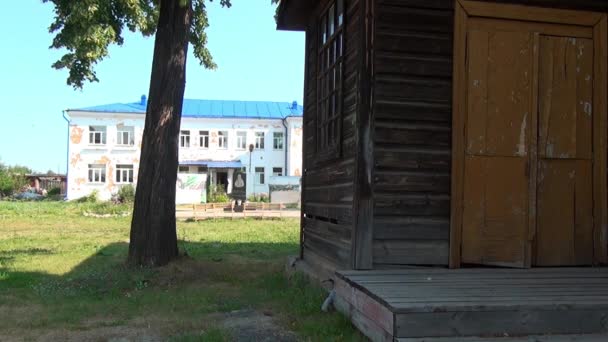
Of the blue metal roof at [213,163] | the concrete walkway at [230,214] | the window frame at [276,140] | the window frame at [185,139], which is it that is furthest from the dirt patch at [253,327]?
the window frame at [185,139]

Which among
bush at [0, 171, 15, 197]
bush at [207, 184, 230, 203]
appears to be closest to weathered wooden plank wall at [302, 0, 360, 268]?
bush at [207, 184, 230, 203]

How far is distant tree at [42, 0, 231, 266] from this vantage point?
30.8 feet

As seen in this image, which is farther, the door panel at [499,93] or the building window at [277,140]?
the building window at [277,140]

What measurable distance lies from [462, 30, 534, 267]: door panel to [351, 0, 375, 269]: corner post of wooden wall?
3.22ft

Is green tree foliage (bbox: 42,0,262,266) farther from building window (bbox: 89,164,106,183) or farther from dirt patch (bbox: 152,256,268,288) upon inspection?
building window (bbox: 89,164,106,183)

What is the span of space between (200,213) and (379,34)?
20651 mm

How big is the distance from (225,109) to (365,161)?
42.5 meters

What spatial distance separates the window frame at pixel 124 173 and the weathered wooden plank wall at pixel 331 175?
3795cm

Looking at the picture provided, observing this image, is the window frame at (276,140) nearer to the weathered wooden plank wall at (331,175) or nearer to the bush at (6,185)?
the bush at (6,185)

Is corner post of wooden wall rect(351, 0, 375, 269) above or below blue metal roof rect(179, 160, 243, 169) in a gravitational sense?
below

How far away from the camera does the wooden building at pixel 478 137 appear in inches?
217

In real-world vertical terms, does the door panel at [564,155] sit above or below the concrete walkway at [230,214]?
above

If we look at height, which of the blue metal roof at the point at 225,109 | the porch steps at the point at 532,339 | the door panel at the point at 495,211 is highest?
the blue metal roof at the point at 225,109

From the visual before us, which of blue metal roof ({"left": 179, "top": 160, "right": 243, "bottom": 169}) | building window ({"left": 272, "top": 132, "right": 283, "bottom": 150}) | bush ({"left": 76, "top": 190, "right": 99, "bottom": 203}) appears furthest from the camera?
building window ({"left": 272, "top": 132, "right": 283, "bottom": 150})
